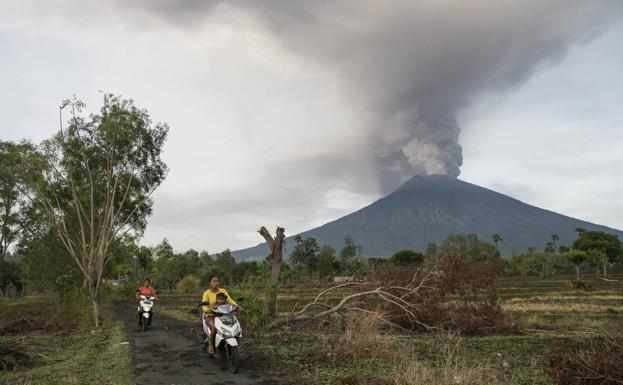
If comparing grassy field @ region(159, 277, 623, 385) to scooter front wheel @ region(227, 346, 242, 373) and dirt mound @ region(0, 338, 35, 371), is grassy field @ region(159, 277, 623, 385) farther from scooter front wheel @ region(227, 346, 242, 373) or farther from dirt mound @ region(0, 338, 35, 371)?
dirt mound @ region(0, 338, 35, 371)

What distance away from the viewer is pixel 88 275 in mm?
21750

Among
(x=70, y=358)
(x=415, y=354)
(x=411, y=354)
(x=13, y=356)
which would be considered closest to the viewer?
(x=415, y=354)

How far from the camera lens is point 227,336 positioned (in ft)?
31.2

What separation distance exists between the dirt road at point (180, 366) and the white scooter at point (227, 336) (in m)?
0.24

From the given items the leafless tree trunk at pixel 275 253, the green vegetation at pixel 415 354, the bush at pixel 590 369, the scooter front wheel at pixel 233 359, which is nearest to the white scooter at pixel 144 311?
the leafless tree trunk at pixel 275 253

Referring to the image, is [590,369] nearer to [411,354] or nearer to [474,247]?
[411,354]

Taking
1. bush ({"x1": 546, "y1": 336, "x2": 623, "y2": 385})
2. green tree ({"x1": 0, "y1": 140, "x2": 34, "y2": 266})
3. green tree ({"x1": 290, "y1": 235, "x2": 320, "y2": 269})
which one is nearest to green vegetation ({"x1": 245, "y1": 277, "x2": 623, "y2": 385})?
bush ({"x1": 546, "y1": 336, "x2": 623, "y2": 385})

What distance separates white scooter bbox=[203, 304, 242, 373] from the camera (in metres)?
9.48

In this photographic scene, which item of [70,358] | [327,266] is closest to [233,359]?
[70,358]

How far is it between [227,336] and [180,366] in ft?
5.55

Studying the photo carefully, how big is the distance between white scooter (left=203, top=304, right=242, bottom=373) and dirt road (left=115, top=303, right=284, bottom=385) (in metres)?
0.24

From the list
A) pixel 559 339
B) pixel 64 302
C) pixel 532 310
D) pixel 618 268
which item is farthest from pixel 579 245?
pixel 64 302

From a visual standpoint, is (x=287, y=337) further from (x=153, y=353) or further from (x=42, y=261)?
(x=42, y=261)

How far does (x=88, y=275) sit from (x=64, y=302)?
4.96m
